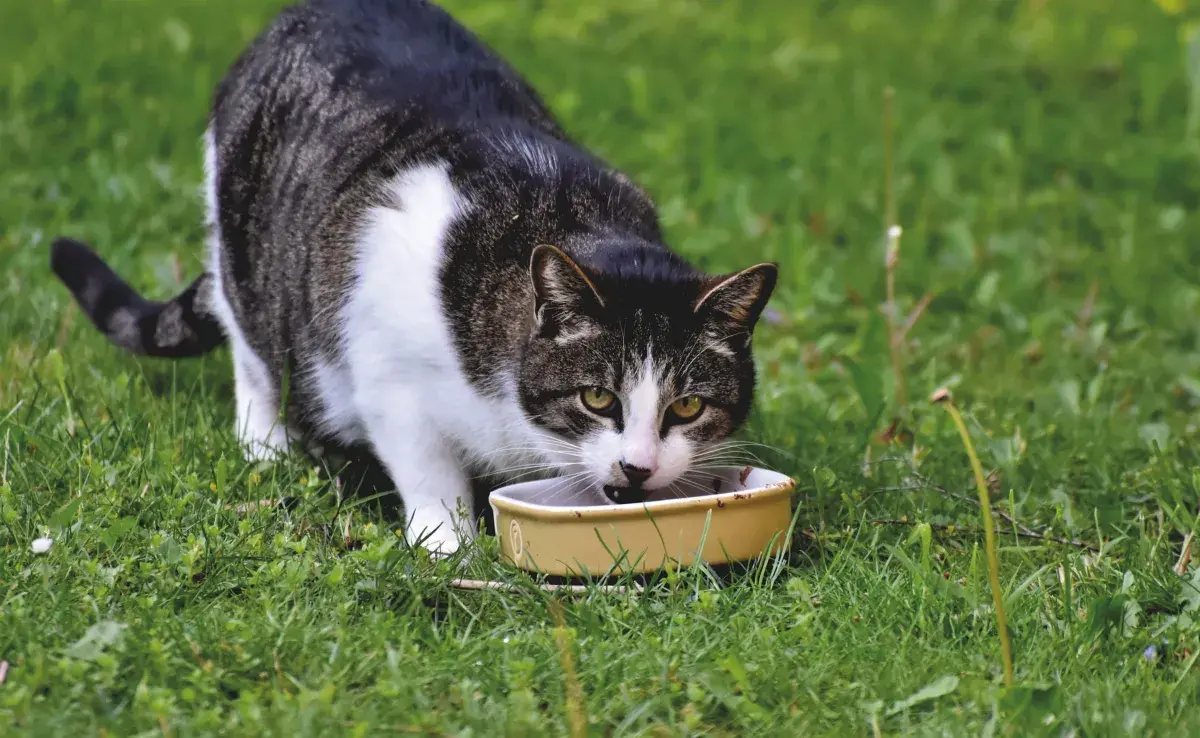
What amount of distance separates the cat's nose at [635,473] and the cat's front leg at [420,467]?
41 cm

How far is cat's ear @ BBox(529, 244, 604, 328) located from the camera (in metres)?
2.77

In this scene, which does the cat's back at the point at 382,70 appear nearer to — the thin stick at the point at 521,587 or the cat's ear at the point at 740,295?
the cat's ear at the point at 740,295

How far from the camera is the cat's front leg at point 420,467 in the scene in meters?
3.05

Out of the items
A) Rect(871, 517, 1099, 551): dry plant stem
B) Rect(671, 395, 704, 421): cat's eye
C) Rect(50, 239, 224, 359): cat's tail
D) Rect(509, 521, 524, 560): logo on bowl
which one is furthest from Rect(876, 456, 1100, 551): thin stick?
Rect(50, 239, 224, 359): cat's tail

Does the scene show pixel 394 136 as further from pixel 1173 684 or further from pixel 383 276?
pixel 1173 684

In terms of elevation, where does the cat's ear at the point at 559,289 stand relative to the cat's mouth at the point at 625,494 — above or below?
above

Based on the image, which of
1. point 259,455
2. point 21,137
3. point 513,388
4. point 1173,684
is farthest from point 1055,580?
point 21,137

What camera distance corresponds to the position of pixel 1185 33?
6277mm

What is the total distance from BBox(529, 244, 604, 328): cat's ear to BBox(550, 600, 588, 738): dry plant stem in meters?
0.71

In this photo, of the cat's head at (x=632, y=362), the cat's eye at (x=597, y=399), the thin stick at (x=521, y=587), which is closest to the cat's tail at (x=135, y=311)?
the cat's head at (x=632, y=362)

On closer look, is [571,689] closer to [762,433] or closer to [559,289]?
[559,289]

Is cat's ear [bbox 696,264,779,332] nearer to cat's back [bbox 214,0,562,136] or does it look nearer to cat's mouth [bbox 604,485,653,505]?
cat's mouth [bbox 604,485,653,505]

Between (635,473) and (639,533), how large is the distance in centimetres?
19

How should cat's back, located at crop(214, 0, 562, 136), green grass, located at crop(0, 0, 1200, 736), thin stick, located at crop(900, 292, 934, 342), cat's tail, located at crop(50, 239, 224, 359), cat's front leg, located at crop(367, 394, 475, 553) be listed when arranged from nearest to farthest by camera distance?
green grass, located at crop(0, 0, 1200, 736)
cat's front leg, located at crop(367, 394, 475, 553)
cat's back, located at crop(214, 0, 562, 136)
cat's tail, located at crop(50, 239, 224, 359)
thin stick, located at crop(900, 292, 934, 342)
